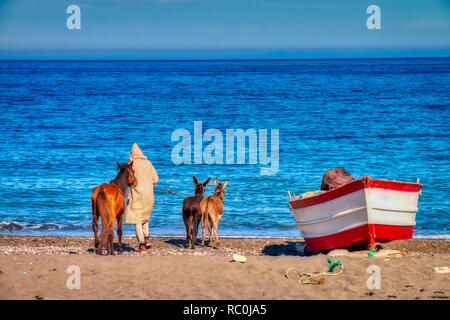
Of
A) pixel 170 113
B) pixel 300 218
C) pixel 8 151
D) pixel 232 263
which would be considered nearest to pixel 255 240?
pixel 300 218

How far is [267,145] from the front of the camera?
32.4 metres

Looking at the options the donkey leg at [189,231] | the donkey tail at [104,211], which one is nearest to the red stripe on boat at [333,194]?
the donkey leg at [189,231]

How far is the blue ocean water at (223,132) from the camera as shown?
17.6 m

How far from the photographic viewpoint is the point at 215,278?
9.11 m

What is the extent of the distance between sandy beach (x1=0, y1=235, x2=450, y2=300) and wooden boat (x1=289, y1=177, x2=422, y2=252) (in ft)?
1.54

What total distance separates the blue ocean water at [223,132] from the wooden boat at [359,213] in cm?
395

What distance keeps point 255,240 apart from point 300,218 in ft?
8.49

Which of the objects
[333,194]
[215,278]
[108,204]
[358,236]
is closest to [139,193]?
[108,204]

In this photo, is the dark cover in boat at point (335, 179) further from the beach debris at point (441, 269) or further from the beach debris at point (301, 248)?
the beach debris at point (441, 269)

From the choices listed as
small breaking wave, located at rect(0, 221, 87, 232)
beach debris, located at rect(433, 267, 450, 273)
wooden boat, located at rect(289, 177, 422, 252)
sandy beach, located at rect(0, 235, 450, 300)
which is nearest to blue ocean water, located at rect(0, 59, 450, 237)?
small breaking wave, located at rect(0, 221, 87, 232)

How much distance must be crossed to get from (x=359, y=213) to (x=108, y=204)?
510cm

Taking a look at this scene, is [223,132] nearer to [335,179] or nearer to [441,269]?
[335,179]

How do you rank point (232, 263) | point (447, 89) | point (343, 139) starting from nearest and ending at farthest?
point (232, 263)
point (343, 139)
point (447, 89)
